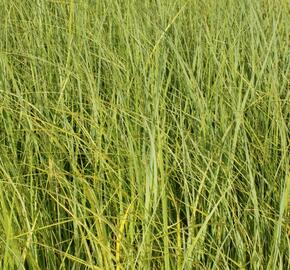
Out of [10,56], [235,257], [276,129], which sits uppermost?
[10,56]

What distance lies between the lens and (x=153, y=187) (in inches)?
36.1

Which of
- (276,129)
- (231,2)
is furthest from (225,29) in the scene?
(276,129)

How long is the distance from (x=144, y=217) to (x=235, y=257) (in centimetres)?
21

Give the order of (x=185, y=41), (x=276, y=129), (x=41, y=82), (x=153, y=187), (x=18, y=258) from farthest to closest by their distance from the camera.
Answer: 1. (x=185, y=41)
2. (x=41, y=82)
3. (x=276, y=129)
4. (x=153, y=187)
5. (x=18, y=258)

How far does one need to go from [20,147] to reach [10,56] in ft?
1.03

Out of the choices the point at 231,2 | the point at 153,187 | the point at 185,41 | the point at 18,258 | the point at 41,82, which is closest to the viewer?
the point at 18,258

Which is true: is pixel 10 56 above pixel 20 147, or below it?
above

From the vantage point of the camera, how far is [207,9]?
5.94 ft

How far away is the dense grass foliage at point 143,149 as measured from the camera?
2.92 ft

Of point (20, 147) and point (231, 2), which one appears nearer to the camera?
point (20, 147)

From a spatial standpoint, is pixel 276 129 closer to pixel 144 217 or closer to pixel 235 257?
pixel 235 257

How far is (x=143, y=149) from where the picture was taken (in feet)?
3.32

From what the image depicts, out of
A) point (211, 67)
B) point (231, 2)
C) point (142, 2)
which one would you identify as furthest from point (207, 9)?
point (211, 67)

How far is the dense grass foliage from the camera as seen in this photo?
0.89 metres
